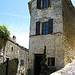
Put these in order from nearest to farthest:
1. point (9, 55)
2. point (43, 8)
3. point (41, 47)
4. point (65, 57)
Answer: point (65, 57) < point (41, 47) < point (43, 8) < point (9, 55)

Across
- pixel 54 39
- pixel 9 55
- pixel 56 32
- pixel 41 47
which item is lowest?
pixel 9 55

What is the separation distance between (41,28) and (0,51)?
4788 mm

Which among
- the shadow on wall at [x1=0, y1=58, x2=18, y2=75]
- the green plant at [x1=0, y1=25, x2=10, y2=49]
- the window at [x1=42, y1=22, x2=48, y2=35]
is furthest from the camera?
the green plant at [x1=0, y1=25, x2=10, y2=49]

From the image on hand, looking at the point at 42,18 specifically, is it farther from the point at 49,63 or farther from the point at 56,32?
the point at 49,63

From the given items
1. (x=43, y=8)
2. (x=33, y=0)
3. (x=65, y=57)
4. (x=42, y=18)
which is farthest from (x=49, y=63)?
(x=33, y=0)

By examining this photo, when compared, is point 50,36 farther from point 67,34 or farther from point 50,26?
point 67,34

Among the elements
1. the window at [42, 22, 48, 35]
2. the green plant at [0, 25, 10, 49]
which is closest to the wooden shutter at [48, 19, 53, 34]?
the window at [42, 22, 48, 35]

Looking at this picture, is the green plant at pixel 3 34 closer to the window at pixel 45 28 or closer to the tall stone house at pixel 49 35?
the tall stone house at pixel 49 35

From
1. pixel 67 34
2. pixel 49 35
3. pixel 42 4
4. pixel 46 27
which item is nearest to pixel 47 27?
pixel 46 27

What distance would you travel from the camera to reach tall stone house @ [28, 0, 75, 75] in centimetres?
867

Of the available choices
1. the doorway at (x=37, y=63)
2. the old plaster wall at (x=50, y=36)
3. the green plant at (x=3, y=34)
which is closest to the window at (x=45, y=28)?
the old plaster wall at (x=50, y=36)

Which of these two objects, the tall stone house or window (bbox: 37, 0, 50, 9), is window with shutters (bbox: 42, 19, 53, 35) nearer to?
the tall stone house

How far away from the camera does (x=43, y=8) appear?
1012cm

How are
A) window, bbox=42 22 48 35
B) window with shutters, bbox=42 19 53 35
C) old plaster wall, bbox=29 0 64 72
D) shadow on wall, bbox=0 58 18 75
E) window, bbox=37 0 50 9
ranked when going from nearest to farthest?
old plaster wall, bbox=29 0 64 72 → window with shutters, bbox=42 19 53 35 → window, bbox=42 22 48 35 → window, bbox=37 0 50 9 → shadow on wall, bbox=0 58 18 75
